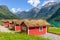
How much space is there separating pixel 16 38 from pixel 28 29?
2326 cm

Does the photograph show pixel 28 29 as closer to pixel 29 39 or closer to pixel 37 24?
pixel 37 24

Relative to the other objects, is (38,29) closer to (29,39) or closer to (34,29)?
(34,29)

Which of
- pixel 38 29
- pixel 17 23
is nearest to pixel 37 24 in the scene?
pixel 38 29

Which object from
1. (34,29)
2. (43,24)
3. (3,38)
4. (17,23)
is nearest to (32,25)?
(34,29)

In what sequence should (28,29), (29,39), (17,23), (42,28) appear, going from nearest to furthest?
(29,39)
(28,29)
(42,28)
(17,23)

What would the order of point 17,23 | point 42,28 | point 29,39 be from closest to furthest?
point 29,39 < point 42,28 < point 17,23

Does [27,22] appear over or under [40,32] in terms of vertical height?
over

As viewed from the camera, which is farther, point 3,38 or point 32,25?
point 32,25

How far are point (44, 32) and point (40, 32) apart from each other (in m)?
1.25

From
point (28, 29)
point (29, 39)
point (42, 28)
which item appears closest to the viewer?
point (29, 39)

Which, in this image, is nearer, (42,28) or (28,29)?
(28,29)

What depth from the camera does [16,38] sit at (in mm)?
8047

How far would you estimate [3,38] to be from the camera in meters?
8.09

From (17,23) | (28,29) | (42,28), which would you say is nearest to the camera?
(28,29)
